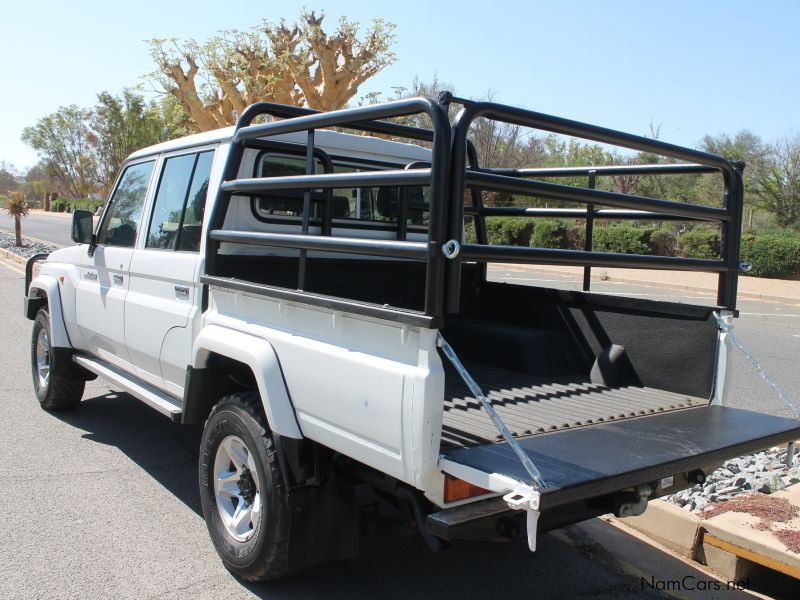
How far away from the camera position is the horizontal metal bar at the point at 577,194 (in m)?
2.67

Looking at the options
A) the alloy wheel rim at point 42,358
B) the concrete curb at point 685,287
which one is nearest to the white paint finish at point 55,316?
the alloy wheel rim at point 42,358

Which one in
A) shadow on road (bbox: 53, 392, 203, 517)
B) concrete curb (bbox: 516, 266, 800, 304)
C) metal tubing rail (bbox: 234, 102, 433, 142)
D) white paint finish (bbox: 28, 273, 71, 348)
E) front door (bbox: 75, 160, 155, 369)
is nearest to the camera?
metal tubing rail (bbox: 234, 102, 433, 142)

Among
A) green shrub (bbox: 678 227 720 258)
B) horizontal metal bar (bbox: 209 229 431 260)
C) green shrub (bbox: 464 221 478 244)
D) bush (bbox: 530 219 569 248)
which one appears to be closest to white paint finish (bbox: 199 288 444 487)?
horizontal metal bar (bbox: 209 229 431 260)

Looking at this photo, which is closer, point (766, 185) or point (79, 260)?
point (79, 260)

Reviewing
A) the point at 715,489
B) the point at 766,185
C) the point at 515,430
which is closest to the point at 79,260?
the point at 515,430

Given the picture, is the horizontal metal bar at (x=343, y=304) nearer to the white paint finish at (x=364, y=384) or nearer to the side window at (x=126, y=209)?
the white paint finish at (x=364, y=384)

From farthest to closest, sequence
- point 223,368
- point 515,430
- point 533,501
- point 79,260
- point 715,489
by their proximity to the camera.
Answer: point 79,260 → point 715,489 → point 223,368 → point 515,430 → point 533,501

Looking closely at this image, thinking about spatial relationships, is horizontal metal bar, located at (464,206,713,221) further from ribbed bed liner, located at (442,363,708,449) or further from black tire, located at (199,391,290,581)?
black tire, located at (199,391,290,581)

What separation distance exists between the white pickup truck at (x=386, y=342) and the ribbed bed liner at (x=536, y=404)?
0.06 ft

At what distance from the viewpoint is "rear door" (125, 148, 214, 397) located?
4133 millimetres

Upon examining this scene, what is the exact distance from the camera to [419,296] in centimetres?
493

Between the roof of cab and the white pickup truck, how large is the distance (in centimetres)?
2

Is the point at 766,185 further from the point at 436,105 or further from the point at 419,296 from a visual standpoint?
the point at 436,105

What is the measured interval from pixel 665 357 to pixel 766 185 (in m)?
31.3
